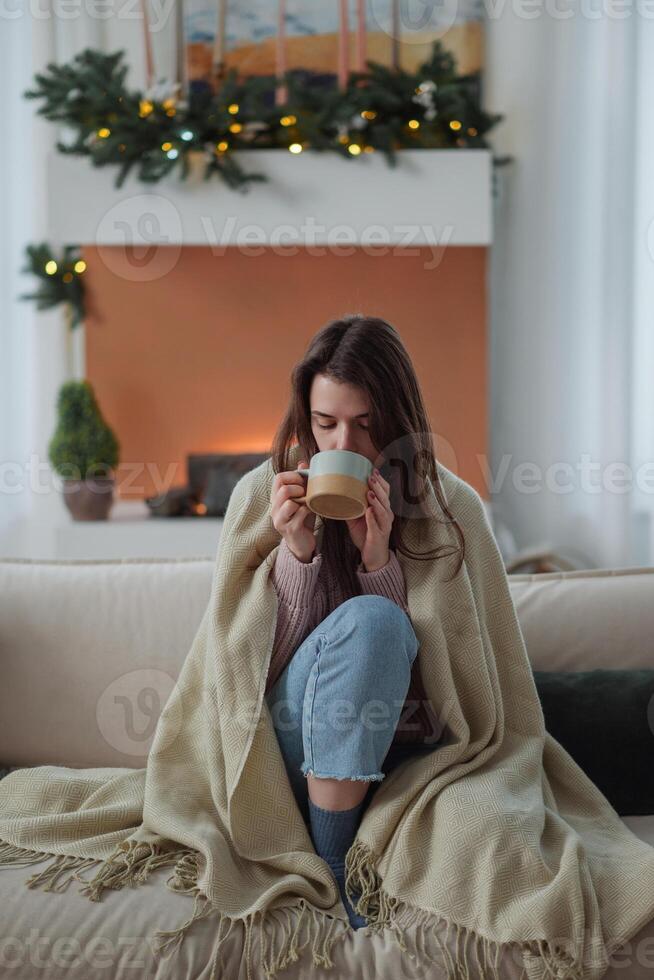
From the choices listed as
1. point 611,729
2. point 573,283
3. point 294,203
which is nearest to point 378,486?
point 611,729

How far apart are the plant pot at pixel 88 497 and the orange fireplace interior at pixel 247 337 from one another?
0.39m

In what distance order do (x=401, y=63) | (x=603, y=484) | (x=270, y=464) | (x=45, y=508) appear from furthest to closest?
(x=45, y=508)
(x=401, y=63)
(x=603, y=484)
(x=270, y=464)

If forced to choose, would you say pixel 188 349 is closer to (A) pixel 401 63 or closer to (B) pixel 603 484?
(A) pixel 401 63

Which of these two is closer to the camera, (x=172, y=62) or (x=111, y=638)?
(x=111, y=638)

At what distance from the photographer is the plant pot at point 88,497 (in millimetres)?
4047

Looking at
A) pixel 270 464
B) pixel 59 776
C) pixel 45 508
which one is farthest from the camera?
pixel 45 508

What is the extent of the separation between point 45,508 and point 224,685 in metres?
3.21

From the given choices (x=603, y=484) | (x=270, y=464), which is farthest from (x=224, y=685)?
(x=603, y=484)

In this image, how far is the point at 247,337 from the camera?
4543mm

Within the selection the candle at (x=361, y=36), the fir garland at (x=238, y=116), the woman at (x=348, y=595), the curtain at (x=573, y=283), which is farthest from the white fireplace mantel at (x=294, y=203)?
the woman at (x=348, y=595)

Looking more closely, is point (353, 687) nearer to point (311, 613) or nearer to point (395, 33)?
point (311, 613)

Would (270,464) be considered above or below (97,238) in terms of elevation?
below

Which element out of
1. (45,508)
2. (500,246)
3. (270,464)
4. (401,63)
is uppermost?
(401,63)

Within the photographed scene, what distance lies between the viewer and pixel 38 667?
199cm
